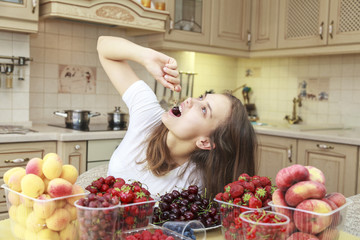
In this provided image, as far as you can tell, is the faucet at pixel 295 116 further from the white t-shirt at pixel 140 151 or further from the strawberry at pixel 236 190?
the strawberry at pixel 236 190

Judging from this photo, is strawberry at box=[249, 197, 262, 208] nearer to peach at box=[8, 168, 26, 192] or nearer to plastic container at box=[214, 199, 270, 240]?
plastic container at box=[214, 199, 270, 240]

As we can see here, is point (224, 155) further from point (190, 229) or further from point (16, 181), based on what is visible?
point (16, 181)

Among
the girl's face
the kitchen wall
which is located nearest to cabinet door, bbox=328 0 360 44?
the girl's face

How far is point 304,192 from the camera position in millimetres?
758

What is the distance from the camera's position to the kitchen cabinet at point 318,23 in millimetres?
3119

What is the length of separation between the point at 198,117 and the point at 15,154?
1546mm

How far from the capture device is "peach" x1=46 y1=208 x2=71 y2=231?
78 cm

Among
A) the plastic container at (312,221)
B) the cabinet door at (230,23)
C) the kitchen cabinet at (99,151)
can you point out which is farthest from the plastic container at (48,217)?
the cabinet door at (230,23)

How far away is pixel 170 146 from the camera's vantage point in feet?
4.98

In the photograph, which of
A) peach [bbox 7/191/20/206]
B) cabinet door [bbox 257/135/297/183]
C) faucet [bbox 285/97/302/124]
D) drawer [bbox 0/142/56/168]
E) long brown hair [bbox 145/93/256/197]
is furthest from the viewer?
faucet [bbox 285/97/302/124]

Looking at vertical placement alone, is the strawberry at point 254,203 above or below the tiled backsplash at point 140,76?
below

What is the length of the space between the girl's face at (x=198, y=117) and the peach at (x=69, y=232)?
0.66m

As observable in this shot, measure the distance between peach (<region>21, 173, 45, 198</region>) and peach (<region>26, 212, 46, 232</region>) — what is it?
0.04 meters

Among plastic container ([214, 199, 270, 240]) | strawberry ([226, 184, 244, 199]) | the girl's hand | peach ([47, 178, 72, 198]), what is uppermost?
the girl's hand
